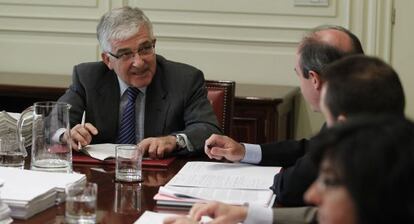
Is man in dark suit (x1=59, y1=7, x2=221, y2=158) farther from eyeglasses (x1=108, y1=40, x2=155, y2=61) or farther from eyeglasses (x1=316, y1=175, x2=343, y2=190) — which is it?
eyeglasses (x1=316, y1=175, x2=343, y2=190)

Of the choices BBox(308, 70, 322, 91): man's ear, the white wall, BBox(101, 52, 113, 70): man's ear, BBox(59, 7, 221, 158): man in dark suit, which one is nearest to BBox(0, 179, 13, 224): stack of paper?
BBox(308, 70, 322, 91): man's ear

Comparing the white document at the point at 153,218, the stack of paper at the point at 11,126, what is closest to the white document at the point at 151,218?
the white document at the point at 153,218

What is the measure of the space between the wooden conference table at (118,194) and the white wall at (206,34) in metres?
1.92

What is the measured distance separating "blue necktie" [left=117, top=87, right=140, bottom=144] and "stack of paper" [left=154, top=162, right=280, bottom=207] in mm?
525

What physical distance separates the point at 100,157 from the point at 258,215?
91 centimetres

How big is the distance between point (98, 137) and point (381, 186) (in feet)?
6.92

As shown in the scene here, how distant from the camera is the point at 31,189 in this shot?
77.0 inches

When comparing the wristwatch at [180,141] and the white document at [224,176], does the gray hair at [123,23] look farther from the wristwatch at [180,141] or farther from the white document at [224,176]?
the white document at [224,176]

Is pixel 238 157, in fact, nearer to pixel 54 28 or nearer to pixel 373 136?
pixel 373 136

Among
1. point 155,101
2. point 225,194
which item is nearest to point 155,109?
point 155,101

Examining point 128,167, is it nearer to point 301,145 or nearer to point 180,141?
point 180,141

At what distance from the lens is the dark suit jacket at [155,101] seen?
2953mm

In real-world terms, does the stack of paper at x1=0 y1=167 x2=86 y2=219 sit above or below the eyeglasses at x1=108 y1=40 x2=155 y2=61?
below

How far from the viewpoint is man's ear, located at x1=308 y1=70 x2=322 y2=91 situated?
2.19 m
